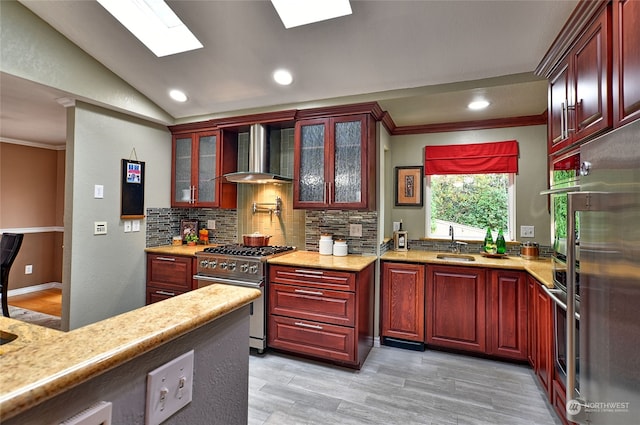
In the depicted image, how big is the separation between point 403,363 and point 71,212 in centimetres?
334

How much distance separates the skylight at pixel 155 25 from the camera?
96.0 inches

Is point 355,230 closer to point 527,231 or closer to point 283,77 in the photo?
point 283,77

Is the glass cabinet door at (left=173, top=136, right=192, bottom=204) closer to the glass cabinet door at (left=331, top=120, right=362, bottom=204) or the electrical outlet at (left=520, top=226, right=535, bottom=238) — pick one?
the glass cabinet door at (left=331, top=120, right=362, bottom=204)

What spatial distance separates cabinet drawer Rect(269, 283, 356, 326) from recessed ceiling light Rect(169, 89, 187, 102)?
2224mm

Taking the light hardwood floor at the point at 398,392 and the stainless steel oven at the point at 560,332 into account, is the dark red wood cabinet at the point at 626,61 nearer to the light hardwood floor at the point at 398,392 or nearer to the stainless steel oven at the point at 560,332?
the stainless steel oven at the point at 560,332

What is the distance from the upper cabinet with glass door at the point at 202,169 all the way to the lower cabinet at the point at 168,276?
691 millimetres

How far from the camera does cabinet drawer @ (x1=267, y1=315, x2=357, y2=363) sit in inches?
100.0

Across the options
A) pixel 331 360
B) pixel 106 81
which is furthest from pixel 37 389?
pixel 106 81

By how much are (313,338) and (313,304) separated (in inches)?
11.4

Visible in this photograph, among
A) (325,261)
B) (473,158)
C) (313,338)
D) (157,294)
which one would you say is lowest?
(313,338)

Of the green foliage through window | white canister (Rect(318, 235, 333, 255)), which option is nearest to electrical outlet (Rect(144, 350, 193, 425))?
white canister (Rect(318, 235, 333, 255))

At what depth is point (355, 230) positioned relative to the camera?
321 cm

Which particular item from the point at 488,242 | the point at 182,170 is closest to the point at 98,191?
the point at 182,170

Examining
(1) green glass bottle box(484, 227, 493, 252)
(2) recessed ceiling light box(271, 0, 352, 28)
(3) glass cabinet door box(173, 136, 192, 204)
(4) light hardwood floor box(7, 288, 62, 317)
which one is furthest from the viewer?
(4) light hardwood floor box(7, 288, 62, 317)
